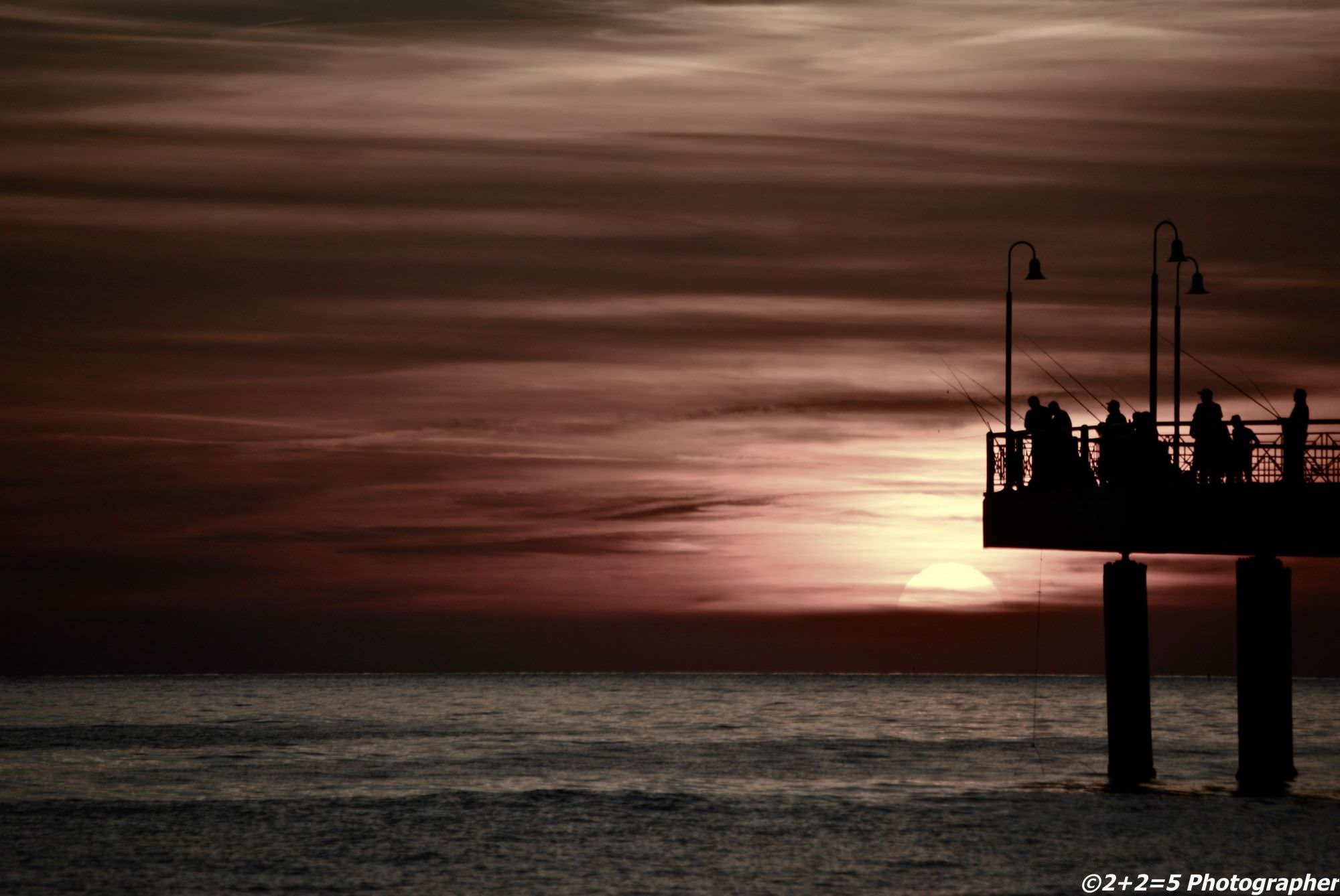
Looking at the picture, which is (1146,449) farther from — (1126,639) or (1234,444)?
(1126,639)

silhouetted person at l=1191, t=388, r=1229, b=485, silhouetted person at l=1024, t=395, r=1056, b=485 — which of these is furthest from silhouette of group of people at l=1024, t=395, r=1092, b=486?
silhouetted person at l=1191, t=388, r=1229, b=485

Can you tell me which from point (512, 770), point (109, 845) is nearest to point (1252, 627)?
point (109, 845)

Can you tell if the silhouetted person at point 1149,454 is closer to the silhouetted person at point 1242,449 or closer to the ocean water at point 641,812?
the silhouetted person at point 1242,449

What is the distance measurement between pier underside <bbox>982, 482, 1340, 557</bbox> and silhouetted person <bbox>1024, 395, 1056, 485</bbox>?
328 millimetres

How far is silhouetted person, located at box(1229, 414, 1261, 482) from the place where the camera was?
129 feet

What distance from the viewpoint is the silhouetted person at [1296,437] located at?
38562 millimetres

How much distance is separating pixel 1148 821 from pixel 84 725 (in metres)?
82.4

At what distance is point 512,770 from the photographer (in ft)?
221

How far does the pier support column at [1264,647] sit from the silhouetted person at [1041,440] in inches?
183

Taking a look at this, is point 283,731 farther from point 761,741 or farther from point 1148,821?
point 1148,821

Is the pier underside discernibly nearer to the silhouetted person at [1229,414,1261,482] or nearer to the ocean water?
the silhouetted person at [1229,414,1261,482]

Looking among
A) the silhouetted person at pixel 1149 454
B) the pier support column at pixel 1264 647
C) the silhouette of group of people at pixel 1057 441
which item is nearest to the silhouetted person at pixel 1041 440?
the silhouette of group of people at pixel 1057 441

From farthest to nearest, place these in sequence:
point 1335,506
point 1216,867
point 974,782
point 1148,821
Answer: point 974,782 → point 1148,821 → point 1335,506 → point 1216,867

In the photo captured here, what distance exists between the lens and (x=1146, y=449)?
40.6 m
